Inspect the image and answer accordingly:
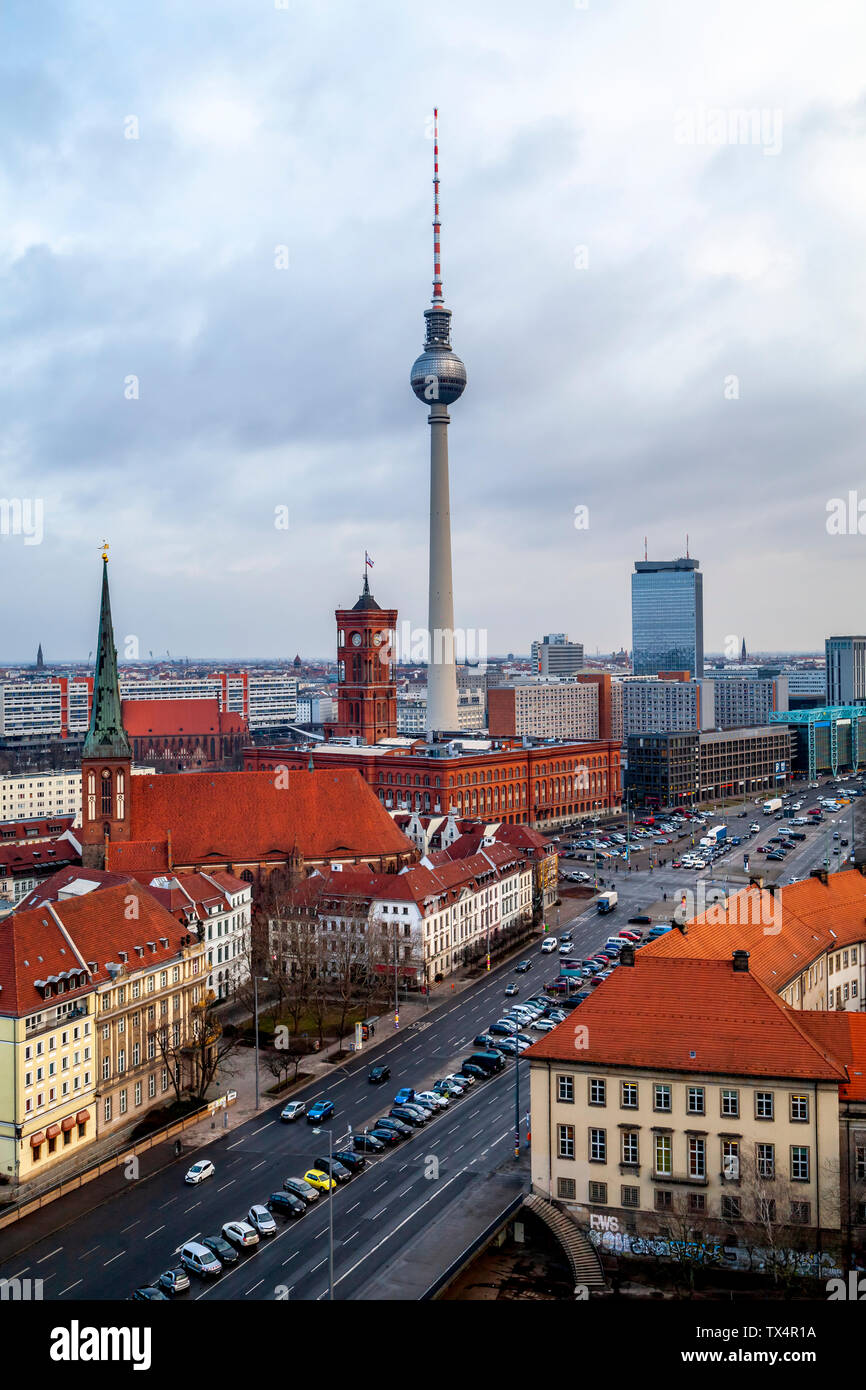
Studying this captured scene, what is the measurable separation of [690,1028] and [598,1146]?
5378 millimetres

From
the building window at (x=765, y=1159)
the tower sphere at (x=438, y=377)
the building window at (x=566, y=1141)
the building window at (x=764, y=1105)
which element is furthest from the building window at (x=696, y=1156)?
the tower sphere at (x=438, y=377)

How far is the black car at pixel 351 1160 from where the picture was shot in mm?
49291

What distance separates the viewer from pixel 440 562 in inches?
6668

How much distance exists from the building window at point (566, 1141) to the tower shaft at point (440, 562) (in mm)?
125873

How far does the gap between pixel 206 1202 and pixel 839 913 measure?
34542 mm

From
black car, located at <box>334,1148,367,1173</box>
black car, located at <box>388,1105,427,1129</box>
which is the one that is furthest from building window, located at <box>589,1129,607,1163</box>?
black car, located at <box>388,1105,427,1129</box>

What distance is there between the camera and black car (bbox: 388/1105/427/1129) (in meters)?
54.0

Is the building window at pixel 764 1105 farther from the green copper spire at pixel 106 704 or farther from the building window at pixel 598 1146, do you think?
the green copper spire at pixel 106 704

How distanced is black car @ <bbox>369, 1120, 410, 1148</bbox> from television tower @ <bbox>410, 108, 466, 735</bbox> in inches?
4527

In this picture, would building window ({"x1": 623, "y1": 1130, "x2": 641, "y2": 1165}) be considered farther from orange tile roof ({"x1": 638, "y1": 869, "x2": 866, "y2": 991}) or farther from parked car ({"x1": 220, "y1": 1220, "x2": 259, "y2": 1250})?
parked car ({"x1": 220, "y1": 1220, "x2": 259, "y2": 1250})

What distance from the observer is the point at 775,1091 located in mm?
40031
